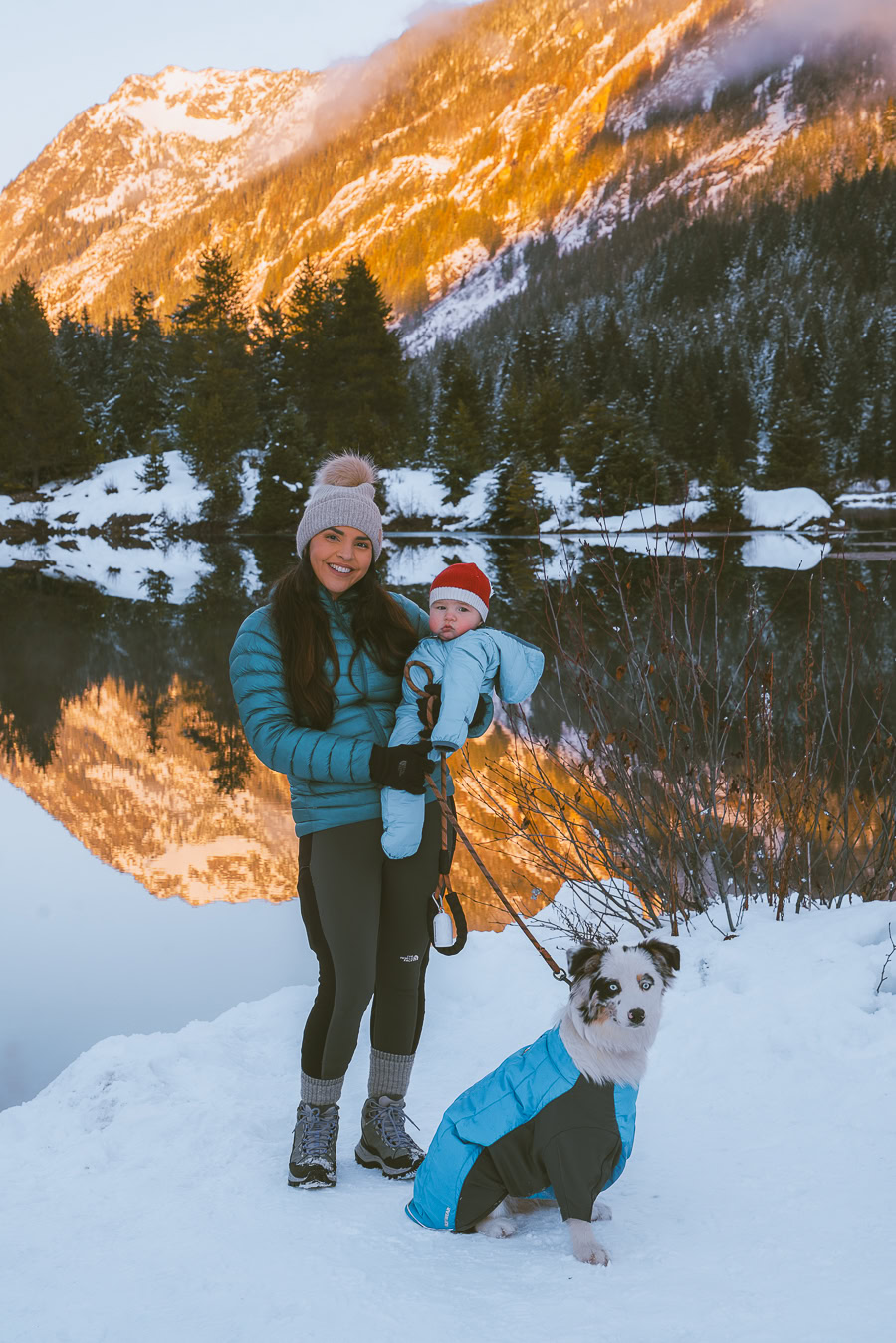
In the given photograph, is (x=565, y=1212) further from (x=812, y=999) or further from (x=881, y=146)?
(x=881, y=146)

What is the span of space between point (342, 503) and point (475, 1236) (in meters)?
1.88

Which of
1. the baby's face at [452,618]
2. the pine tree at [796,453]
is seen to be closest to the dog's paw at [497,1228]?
the baby's face at [452,618]

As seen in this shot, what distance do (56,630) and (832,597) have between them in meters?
13.3

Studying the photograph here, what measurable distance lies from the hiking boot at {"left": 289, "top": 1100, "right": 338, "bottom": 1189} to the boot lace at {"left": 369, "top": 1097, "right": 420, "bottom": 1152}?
127 mm

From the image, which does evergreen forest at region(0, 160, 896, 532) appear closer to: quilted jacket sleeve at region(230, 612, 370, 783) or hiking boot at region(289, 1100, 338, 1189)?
quilted jacket sleeve at region(230, 612, 370, 783)

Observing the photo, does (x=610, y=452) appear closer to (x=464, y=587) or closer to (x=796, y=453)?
(x=796, y=453)

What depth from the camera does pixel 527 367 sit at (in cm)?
5616

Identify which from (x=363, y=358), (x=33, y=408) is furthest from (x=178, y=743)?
(x=33, y=408)

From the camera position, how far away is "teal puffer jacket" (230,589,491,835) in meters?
2.36

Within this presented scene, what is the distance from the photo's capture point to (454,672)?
7.84 ft

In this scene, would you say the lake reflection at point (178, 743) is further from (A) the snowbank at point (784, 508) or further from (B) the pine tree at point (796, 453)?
(B) the pine tree at point (796, 453)

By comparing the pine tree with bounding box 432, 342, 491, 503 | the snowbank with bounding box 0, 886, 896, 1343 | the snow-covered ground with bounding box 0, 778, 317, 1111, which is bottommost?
the snow-covered ground with bounding box 0, 778, 317, 1111

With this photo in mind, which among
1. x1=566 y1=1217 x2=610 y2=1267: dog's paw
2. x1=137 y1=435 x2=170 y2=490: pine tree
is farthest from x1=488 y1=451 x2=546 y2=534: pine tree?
x1=566 y1=1217 x2=610 y2=1267: dog's paw

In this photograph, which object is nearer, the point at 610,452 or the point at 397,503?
the point at 610,452
